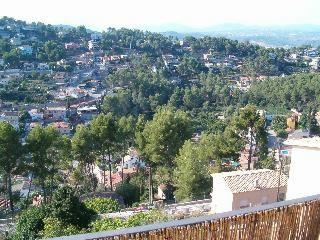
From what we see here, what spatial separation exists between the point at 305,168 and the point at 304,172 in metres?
0.07

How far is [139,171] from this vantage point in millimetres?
23609

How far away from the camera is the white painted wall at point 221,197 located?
1241cm

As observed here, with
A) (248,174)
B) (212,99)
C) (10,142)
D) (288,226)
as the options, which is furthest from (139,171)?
(212,99)

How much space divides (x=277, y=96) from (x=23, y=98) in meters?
35.1

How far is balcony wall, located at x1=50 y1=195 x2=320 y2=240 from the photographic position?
3225 mm

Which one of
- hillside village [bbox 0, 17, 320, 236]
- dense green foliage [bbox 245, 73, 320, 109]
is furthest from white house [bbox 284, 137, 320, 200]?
dense green foliage [bbox 245, 73, 320, 109]

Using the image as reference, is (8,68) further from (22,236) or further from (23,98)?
(22,236)

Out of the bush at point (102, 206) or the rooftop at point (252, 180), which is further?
the bush at point (102, 206)

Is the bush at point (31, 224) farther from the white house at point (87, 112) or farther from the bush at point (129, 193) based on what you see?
the white house at point (87, 112)

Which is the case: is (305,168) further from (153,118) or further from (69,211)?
(153,118)

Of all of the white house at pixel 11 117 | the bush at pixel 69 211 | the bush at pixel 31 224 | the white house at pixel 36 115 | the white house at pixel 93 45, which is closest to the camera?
the bush at pixel 31 224

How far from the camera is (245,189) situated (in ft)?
40.8

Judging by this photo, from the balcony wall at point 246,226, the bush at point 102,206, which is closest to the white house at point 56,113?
the bush at point 102,206

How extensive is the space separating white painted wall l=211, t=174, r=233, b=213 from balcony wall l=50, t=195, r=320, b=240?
27.7 feet
